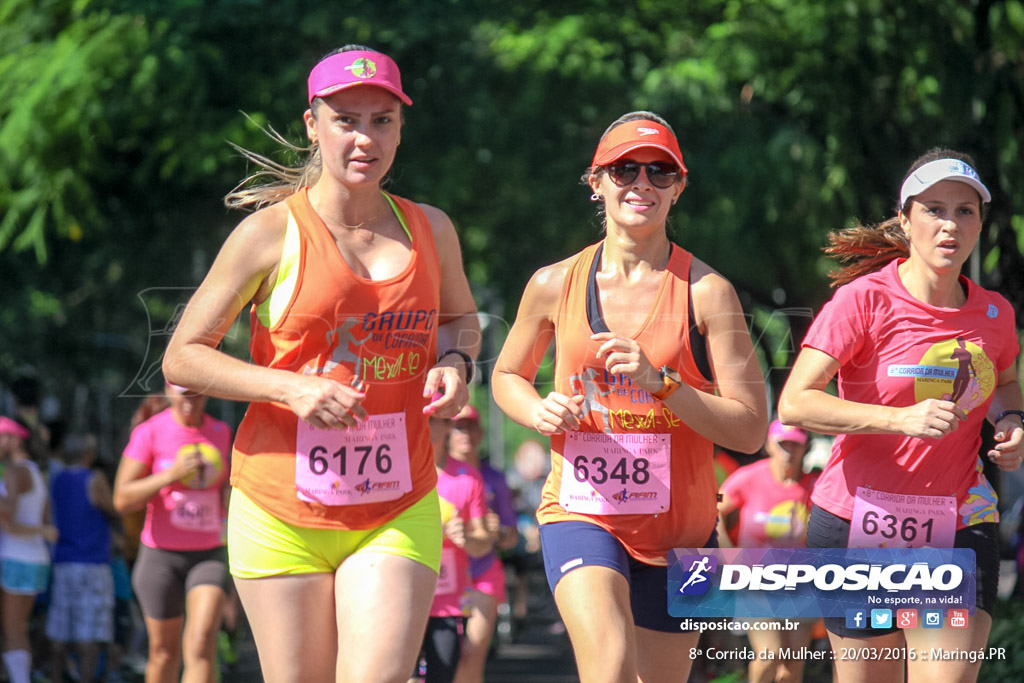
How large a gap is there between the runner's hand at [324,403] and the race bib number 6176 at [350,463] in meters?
0.25

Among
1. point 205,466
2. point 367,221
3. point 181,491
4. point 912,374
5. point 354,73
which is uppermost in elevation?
point 354,73

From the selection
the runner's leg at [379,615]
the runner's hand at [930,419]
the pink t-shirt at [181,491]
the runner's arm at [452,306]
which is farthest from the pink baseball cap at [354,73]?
the pink t-shirt at [181,491]

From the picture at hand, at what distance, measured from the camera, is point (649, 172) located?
14.8 ft

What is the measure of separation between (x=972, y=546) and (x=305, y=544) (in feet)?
7.15

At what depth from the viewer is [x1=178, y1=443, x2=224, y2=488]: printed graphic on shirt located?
294 inches

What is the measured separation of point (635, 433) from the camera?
175 inches

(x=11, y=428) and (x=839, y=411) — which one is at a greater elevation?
(x=839, y=411)

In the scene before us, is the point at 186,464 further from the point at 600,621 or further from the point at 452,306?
the point at 600,621

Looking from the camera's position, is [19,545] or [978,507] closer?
[978,507]

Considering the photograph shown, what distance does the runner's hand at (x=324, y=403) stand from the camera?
3.61 metres

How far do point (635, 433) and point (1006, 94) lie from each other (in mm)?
5117

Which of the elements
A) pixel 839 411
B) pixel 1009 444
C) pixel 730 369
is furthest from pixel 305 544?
pixel 1009 444

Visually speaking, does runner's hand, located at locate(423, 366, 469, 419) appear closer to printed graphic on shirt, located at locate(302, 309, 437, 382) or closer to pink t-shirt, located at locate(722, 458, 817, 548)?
printed graphic on shirt, located at locate(302, 309, 437, 382)

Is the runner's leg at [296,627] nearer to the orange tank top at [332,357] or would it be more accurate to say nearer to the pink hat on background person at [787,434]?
the orange tank top at [332,357]
